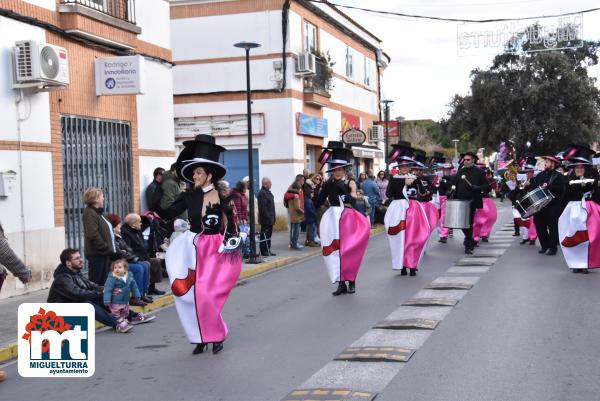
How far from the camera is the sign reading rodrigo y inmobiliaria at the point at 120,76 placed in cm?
1359

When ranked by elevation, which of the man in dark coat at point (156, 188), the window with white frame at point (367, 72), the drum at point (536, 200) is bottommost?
the drum at point (536, 200)

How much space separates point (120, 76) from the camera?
Result: 13.6 meters

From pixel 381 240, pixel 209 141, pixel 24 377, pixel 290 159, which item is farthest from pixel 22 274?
pixel 290 159

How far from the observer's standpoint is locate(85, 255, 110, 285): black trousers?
9.63 meters

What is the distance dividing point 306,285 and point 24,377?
18.5 ft

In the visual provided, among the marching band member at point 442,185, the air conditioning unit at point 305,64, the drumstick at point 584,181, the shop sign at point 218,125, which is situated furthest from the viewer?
the shop sign at point 218,125

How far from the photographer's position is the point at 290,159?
2383 centimetres

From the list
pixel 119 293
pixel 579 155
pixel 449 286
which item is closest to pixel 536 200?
pixel 579 155

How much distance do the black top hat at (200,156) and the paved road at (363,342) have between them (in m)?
1.80

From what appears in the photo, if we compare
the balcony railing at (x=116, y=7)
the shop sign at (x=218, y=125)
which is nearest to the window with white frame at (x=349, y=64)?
the shop sign at (x=218, y=125)

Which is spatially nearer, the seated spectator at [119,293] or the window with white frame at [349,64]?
the seated spectator at [119,293]

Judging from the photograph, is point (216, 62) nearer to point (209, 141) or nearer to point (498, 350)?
point (209, 141)

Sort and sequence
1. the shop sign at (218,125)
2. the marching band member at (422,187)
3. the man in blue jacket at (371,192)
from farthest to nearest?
the shop sign at (218,125), the man in blue jacket at (371,192), the marching band member at (422,187)

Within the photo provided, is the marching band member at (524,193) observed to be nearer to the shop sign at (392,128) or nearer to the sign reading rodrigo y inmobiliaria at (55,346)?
the sign reading rodrigo y inmobiliaria at (55,346)
